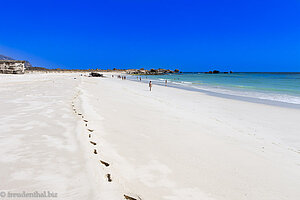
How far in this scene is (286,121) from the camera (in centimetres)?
839

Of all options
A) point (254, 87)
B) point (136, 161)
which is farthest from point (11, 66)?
point (254, 87)

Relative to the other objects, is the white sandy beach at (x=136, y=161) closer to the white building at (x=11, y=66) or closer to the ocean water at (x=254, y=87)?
the ocean water at (x=254, y=87)

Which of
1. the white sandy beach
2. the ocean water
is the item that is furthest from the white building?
the white sandy beach

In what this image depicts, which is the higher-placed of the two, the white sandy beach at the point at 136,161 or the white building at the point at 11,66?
the white building at the point at 11,66

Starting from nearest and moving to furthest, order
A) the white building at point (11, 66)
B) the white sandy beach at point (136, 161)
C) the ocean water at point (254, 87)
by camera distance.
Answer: the white sandy beach at point (136, 161) < the ocean water at point (254, 87) < the white building at point (11, 66)

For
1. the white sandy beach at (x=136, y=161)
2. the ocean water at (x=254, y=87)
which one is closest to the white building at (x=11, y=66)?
the ocean water at (x=254, y=87)

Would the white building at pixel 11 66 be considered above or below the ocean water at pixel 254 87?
above

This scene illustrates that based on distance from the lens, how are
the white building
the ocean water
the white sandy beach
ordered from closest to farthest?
the white sandy beach < the ocean water < the white building

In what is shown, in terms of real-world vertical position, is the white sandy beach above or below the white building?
below

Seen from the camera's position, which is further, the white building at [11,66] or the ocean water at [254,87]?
the white building at [11,66]

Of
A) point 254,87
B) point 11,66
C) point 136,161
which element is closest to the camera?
point 136,161

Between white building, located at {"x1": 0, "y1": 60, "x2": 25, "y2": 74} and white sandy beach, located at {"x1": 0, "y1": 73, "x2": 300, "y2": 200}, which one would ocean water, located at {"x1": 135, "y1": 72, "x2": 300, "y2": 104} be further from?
white building, located at {"x1": 0, "y1": 60, "x2": 25, "y2": 74}

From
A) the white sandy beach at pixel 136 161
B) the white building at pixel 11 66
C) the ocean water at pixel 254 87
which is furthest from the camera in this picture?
the white building at pixel 11 66

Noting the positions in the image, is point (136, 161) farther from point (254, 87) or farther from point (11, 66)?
point (11, 66)
